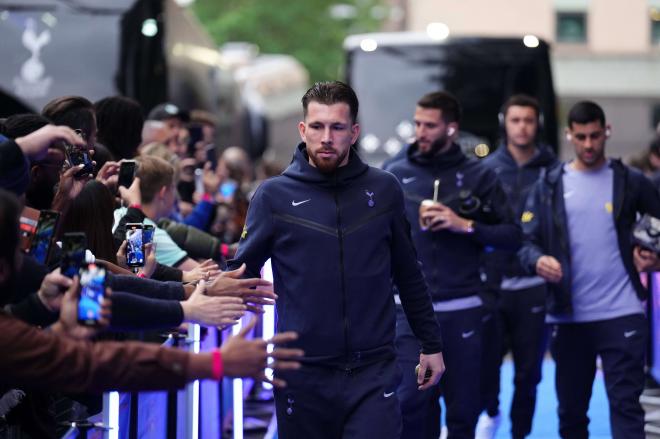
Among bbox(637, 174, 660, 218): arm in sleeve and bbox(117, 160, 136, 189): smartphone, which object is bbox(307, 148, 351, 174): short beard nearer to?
bbox(117, 160, 136, 189): smartphone

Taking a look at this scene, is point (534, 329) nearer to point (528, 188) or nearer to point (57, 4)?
point (528, 188)

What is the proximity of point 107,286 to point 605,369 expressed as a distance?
4134mm

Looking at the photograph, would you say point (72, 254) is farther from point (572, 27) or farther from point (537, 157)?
point (572, 27)

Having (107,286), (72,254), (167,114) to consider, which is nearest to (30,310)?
(72,254)

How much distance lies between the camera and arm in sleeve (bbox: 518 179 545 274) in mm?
9180

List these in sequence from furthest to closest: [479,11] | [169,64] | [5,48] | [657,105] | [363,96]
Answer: [479,11] → [657,105] → [363,96] → [169,64] → [5,48]

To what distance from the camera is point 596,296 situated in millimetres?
8867

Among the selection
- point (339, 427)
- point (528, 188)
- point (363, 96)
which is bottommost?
point (339, 427)

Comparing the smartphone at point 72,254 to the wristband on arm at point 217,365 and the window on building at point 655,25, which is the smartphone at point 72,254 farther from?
the window on building at point 655,25

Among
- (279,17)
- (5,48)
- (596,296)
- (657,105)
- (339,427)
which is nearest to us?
(339,427)

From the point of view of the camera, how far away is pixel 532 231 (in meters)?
9.37

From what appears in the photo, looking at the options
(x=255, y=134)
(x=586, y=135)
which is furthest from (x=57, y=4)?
(x=255, y=134)

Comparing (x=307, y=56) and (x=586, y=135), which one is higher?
(x=307, y=56)

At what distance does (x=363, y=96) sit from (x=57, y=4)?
5.43m
